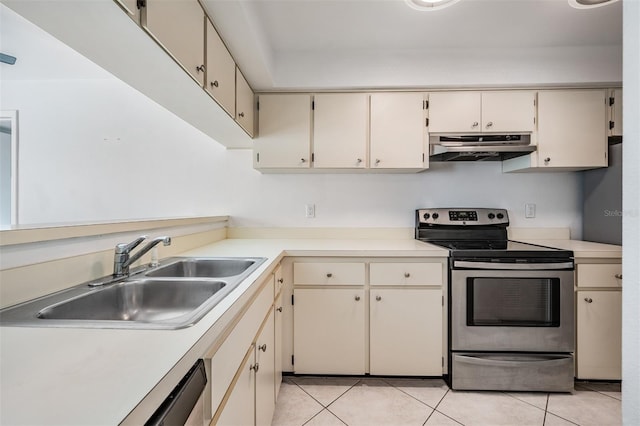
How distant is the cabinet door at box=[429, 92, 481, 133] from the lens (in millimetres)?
2219

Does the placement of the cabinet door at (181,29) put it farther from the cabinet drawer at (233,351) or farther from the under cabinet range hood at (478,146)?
the under cabinet range hood at (478,146)

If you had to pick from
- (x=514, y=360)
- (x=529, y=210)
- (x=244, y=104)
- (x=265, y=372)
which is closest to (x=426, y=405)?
(x=514, y=360)

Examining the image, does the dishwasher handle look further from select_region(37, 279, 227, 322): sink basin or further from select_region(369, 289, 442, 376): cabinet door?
select_region(369, 289, 442, 376): cabinet door

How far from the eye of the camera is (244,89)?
203cm

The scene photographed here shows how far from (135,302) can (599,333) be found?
8.74 feet

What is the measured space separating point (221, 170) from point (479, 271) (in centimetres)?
212

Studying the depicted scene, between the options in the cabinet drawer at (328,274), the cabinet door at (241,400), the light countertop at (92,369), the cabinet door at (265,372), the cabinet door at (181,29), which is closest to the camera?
the light countertop at (92,369)

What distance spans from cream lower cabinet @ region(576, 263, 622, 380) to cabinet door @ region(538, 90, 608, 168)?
804 mm

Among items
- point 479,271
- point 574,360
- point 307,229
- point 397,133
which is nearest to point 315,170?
point 307,229

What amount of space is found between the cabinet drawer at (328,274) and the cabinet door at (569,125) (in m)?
1.61

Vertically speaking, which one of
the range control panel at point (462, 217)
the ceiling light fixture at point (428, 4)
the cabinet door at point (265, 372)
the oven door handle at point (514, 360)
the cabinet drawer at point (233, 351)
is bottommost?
the oven door handle at point (514, 360)

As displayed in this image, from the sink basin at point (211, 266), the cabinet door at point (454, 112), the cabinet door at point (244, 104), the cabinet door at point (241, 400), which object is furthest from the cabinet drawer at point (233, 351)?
the cabinet door at point (454, 112)

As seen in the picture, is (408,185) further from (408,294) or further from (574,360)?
(574,360)

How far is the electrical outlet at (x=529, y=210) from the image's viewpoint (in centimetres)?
252
